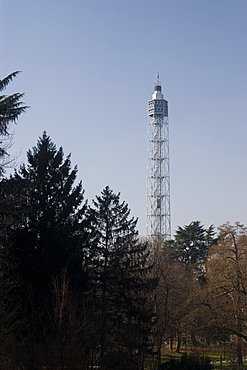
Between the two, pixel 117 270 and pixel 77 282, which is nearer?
pixel 77 282

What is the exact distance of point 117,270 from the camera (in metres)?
27.6

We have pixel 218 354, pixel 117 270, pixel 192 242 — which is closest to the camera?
pixel 117 270

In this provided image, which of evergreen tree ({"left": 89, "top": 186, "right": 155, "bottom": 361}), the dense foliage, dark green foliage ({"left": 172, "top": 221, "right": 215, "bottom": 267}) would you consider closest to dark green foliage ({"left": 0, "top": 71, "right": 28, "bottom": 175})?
the dense foliage

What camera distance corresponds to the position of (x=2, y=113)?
59.4ft

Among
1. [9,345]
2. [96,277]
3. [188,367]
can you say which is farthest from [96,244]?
[9,345]

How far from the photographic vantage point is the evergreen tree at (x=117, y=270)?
87.1ft

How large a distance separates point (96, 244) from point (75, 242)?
3445 millimetres

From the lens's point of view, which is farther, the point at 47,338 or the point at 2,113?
the point at 47,338

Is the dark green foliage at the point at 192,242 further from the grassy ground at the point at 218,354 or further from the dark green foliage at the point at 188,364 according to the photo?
the dark green foliage at the point at 188,364

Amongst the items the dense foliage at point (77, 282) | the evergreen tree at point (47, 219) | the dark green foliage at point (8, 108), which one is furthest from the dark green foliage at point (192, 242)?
the dark green foliage at point (8, 108)

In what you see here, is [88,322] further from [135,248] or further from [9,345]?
[135,248]

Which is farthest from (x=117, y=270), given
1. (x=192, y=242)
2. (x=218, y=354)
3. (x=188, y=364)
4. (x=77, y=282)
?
(x=192, y=242)

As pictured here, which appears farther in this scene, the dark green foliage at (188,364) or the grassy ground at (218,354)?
the grassy ground at (218,354)

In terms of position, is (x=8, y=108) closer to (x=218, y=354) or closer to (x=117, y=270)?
(x=117, y=270)
